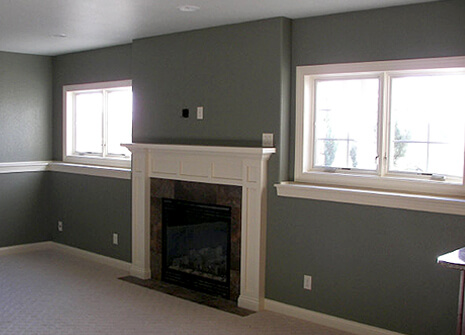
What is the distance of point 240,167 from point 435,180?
1.57m

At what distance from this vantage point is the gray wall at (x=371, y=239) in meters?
3.76

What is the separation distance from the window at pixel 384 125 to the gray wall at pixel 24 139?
3.80 metres

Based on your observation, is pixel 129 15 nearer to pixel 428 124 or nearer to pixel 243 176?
pixel 243 176

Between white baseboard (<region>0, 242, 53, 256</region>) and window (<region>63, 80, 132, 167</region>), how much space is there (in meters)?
1.11

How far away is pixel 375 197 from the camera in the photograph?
400cm

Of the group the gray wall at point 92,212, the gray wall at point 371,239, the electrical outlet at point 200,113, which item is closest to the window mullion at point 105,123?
the gray wall at point 92,212

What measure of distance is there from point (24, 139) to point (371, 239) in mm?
4607

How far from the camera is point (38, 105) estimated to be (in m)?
6.98

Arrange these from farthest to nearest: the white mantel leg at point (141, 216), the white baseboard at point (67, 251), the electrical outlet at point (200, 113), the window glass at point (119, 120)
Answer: the window glass at point (119, 120)
the white baseboard at point (67, 251)
the white mantel leg at point (141, 216)
the electrical outlet at point (200, 113)

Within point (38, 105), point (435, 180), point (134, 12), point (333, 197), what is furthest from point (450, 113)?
point (38, 105)

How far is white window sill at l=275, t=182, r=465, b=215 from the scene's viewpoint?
367cm

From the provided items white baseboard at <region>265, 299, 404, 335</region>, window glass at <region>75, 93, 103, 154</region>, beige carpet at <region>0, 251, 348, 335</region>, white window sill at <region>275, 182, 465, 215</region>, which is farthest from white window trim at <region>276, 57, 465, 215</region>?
window glass at <region>75, 93, 103, 154</region>

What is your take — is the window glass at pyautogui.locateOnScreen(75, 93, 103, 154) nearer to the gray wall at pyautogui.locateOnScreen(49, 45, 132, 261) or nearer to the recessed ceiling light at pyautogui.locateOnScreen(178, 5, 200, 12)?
the gray wall at pyautogui.locateOnScreen(49, 45, 132, 261)

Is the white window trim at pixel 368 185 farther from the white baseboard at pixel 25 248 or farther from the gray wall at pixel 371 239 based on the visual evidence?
the white baseboard at pixel 25 248
